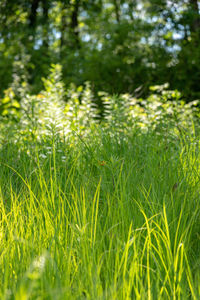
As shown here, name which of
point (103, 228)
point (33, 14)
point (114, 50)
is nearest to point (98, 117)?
point (114, 50)

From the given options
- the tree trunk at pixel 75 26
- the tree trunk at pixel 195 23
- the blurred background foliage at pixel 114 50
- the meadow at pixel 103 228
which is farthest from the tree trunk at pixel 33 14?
the meadow at pixel 103 228

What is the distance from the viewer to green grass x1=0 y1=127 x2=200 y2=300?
1289 millimetres

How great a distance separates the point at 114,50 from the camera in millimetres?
9844

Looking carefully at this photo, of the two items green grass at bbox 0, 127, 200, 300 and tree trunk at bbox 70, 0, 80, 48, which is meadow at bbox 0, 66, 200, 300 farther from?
tree trunk at bbox 70, 0, 80, 48

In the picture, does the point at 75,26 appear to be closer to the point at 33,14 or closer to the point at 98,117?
the point at 33,14

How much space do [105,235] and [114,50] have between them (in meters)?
8.67

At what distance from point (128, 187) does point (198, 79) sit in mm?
7178

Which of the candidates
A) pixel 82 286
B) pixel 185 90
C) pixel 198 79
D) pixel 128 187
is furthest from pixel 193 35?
pixel 82 286

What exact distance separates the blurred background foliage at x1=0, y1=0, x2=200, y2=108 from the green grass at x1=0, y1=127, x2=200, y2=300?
5.58 meters

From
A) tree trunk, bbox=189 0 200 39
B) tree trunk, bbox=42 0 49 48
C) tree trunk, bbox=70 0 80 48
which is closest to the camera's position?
tree trunk, bbox=189 0 200 39

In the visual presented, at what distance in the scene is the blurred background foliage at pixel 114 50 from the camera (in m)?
8.40

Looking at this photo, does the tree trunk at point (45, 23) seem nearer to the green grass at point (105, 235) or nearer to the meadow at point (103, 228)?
the meadow at point (103, 228)

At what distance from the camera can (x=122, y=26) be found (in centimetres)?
981

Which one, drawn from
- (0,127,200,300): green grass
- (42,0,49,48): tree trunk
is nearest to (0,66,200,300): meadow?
(0,127,200,300): green grass
